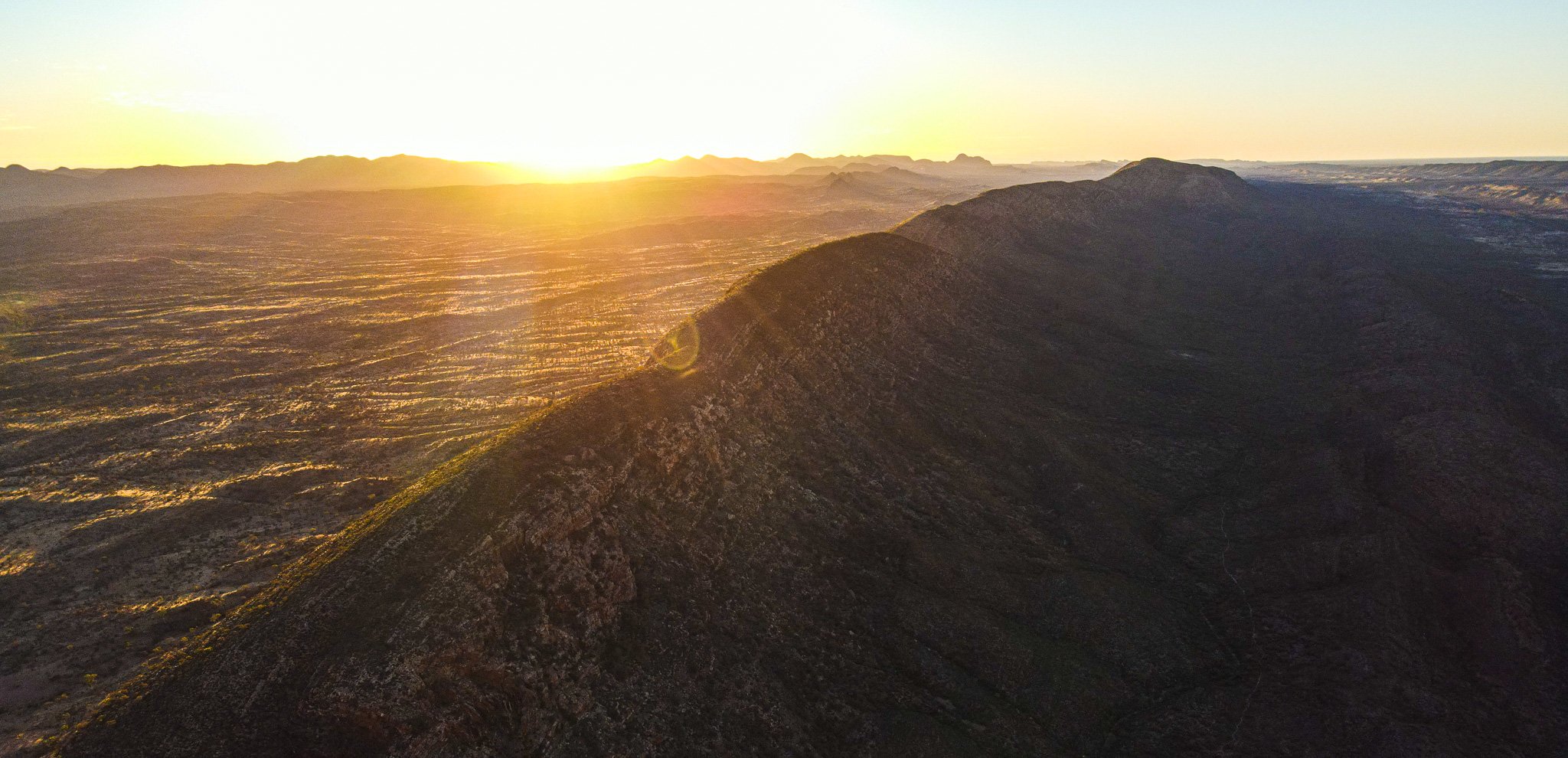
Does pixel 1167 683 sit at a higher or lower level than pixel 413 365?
lower

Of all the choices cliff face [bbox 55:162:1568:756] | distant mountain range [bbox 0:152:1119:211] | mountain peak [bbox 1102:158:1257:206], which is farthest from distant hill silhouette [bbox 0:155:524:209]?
cliff face [bbox 55:162:1568:756]

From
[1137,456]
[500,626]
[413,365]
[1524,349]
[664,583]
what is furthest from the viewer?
[413,365]

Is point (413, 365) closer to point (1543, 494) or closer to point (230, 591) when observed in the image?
point (230, 591)

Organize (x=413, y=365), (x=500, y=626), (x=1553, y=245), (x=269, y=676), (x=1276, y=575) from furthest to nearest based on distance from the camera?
(x=1553, y=245)
(x=413, y=365)
(x=1276, y=575)
(x=500, y=626)
(x=269, y=676)

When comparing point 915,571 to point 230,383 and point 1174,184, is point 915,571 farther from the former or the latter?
point 1174,184

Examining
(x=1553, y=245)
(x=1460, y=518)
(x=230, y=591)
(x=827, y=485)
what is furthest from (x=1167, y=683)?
(x=1553, y=245)

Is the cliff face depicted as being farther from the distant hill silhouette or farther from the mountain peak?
the distant hill silhouette

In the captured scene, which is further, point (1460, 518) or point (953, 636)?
point (1460, 518)

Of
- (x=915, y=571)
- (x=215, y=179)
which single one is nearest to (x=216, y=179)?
(x=215, y=179)
